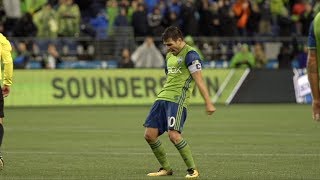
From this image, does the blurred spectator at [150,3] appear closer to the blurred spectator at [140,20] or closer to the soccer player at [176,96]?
the blurred spectator at [140,20]

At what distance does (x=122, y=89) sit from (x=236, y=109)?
3.76m

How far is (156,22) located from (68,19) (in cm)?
308

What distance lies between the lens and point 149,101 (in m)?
30.8

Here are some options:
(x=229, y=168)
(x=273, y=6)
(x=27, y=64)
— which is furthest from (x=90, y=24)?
(x=229, y=168)

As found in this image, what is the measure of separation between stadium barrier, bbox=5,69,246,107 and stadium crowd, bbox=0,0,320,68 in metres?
2.24

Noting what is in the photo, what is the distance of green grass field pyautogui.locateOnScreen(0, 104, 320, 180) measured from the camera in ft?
44.5

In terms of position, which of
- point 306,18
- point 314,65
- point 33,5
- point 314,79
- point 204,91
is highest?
point 314,65

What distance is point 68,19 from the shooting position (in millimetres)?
33750

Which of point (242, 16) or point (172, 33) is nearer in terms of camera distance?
point (172, 33)

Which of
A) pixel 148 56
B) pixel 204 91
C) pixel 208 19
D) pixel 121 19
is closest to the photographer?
pixel 204 91

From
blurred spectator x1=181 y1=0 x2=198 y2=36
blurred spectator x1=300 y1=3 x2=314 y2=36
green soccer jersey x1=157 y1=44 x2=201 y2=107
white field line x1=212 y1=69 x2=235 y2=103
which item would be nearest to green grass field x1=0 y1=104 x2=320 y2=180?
Result: green soccer jersey x1=157 y1=44 x2=201 y2=107

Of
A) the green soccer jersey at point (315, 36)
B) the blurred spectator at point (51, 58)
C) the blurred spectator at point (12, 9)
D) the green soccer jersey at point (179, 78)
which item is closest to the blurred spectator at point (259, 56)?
the blurred spectator at point (51, 58)

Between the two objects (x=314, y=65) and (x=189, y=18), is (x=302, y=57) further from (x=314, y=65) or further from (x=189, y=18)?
(x=314, y=65)

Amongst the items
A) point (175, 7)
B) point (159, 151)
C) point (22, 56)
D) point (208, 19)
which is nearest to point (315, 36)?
point (159, 151)
